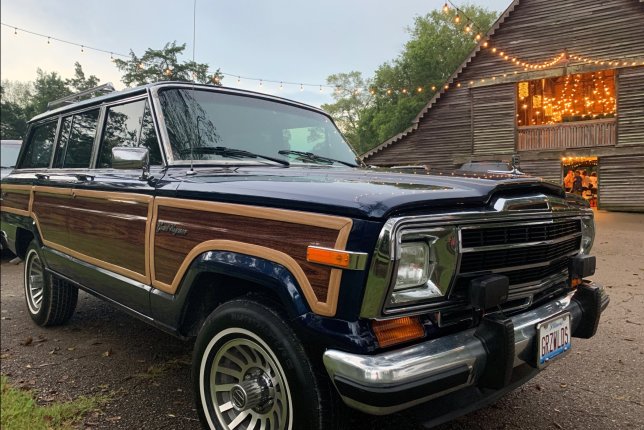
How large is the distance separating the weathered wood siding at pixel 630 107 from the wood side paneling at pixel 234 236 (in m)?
16.7

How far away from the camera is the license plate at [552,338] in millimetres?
2080

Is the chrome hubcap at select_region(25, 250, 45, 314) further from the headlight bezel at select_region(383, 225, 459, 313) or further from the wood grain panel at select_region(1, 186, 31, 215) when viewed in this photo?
the headlight bezel at select_region(383, 225, 459, 313)

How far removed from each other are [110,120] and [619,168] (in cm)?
1650

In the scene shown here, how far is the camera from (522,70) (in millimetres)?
16766

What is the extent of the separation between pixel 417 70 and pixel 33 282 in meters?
38.8

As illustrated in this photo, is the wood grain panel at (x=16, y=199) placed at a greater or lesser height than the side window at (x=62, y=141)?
lesser

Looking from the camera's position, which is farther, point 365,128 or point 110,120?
point 365,128

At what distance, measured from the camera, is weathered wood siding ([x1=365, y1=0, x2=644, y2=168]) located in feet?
48.2

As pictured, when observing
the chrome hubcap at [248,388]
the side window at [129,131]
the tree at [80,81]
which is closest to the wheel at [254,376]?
the chrome hubcap at [248,388]

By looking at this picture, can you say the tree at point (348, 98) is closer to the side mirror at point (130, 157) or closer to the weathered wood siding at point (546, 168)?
the weathered wood siding at point (546, 168)

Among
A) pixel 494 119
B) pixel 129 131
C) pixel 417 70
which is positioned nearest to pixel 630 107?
pixel 494 119

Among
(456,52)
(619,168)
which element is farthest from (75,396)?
(456,52)

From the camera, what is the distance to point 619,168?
50.2ft

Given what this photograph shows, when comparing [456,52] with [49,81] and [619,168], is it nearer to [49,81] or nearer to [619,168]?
[619,168]
